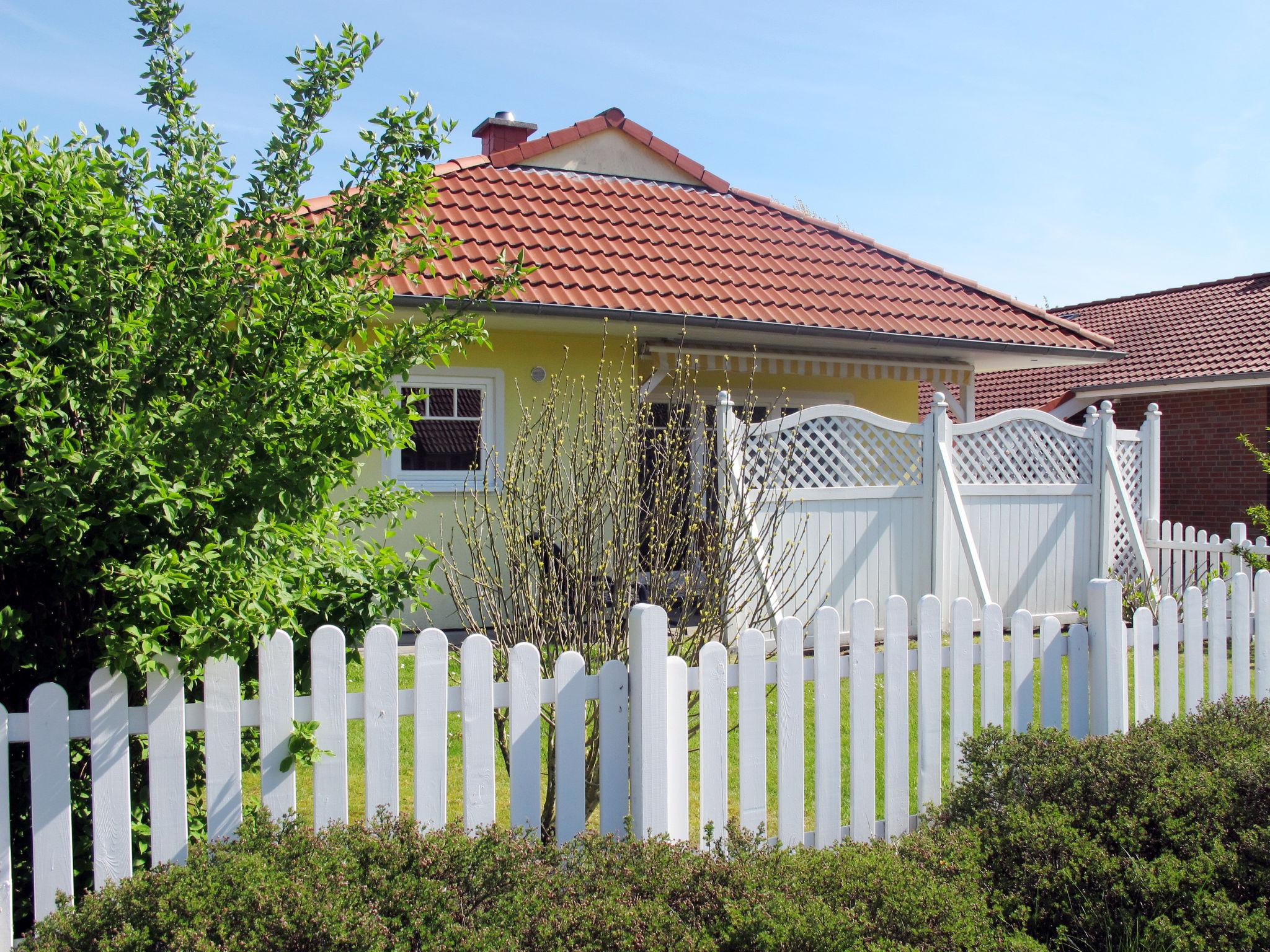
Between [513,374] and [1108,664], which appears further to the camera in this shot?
[513,374]

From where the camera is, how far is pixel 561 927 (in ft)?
9.04

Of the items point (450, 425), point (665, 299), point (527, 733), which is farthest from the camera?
point (665, 299)

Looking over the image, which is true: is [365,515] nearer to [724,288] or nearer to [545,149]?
[724,288]

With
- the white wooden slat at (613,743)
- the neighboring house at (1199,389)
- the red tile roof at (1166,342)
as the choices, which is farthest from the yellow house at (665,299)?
the red tile roof at (1166,342)

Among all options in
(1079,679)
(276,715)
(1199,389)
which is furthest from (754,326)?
(1199,389)

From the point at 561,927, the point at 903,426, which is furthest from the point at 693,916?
the point at 903,426

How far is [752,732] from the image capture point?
367cm

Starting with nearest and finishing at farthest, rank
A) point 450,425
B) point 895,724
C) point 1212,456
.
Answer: point 895,724
point 450,425
point 1212,456

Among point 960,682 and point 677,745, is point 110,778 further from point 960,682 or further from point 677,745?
point 960,682

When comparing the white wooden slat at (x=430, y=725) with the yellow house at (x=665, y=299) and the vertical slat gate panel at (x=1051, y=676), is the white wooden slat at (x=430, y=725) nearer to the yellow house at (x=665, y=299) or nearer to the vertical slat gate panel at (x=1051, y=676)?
the vertical slat gate panel at (x=1051, y=676)

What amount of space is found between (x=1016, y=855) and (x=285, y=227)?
10.7 ft

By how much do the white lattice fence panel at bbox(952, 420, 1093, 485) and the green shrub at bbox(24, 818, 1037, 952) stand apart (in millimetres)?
6776

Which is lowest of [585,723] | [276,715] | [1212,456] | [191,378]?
[585,723]

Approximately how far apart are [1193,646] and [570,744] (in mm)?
3277
